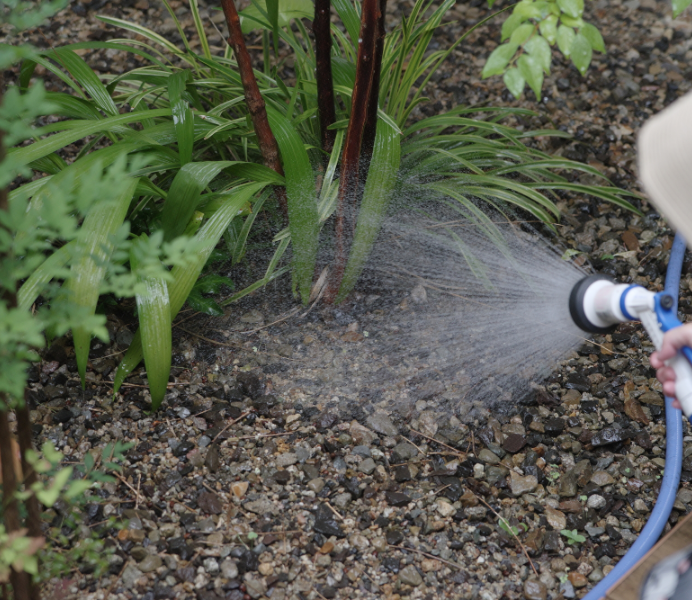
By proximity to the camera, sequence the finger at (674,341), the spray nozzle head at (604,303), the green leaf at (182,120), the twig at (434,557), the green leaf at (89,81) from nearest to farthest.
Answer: the finger at (674,341) → the spray nozzle head at (604,303) → the twig at (434,557) → the green leaf at (182,120) → the green leaf at (89,81)

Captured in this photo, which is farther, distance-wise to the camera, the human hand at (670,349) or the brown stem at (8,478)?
the human hand at (670,349)

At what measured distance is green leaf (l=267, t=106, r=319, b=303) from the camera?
188 centimetres

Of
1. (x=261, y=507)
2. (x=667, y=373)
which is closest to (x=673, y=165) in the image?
(x=667, y=373)

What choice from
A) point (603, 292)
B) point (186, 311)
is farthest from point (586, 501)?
point (186, 311)

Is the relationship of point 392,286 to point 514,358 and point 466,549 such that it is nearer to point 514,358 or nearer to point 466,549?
point 514,358

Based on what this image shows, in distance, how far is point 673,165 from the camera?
950 millimetres

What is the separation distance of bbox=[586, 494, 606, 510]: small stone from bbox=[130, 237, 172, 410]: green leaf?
44.2 inches

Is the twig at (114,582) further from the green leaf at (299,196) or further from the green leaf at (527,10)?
the green leaf at (527,10)

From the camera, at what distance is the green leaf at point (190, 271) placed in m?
1.68

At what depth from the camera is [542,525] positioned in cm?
161

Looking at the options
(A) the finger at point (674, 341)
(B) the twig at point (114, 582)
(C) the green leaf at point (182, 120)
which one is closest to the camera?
(A) the finger at point (674, 341)

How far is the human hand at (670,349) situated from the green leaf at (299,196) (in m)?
1.01

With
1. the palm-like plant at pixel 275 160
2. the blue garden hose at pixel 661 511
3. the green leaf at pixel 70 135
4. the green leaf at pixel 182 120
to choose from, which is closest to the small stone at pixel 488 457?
the blue garden hose at pixel 661 511

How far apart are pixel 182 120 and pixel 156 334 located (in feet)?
2.18
